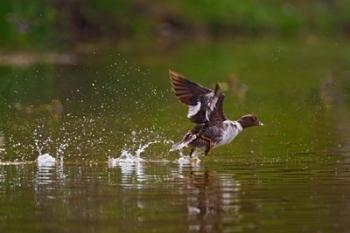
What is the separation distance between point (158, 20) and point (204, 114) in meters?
30.4

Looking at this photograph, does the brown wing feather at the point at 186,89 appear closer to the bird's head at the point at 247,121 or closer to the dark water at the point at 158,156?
the dark water at the point at 158,156

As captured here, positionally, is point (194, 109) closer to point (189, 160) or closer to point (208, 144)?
point (208, 144)

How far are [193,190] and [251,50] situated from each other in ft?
87.8

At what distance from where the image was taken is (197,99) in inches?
541

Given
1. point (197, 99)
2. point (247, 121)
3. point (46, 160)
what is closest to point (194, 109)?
point (197, 99)

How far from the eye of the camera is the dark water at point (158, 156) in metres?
10.6

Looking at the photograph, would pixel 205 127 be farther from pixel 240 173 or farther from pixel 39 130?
pixel 39 130

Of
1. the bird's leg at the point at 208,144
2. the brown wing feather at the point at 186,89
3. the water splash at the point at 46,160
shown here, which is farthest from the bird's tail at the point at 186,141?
the water splash at the point at 46,160

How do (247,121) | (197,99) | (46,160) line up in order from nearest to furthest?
(197,99)
(46,160)
(247,121)

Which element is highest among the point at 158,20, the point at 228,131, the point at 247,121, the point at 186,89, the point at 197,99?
the point at 158,20

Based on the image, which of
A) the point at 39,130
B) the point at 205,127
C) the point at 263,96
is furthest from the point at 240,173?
the point at 263,96

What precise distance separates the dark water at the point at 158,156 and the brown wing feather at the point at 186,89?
2.46 ft

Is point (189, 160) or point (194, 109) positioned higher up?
point (194, 109)

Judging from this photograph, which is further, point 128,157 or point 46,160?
point 128,157
